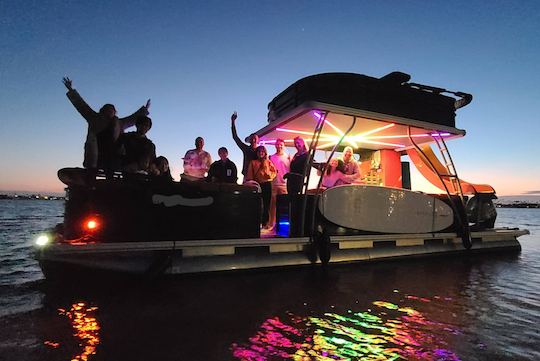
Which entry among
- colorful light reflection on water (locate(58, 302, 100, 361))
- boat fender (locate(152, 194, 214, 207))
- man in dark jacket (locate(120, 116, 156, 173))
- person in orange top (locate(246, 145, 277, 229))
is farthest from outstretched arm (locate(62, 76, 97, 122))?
person in orange top (locate(246, 145, 277, 229))

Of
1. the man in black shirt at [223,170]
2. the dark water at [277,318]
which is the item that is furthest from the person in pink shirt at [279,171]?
the dark water at [277,318]

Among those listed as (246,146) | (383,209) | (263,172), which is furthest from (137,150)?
(383,209)

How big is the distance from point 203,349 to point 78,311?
69.7 inches

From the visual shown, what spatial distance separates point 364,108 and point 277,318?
405 cm

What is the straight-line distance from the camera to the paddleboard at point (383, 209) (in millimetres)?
6074

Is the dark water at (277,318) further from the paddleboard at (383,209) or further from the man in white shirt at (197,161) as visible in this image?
the man in white shirt at (197,161)

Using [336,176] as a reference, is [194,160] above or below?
above

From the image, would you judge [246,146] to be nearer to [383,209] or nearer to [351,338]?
[383,209]

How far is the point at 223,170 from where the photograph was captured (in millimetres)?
6062

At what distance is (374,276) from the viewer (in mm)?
5422

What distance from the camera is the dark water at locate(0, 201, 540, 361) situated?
2.59m

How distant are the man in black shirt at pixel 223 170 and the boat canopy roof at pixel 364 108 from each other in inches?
46.4

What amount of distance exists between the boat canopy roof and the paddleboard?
1362mm

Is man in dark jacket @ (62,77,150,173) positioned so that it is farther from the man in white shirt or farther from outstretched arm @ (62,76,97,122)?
the man in white shirt
